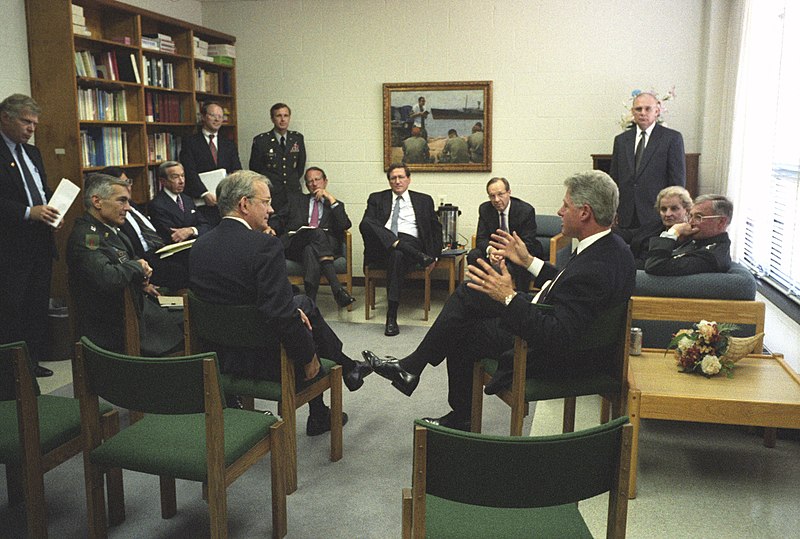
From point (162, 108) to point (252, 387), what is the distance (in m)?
4.32

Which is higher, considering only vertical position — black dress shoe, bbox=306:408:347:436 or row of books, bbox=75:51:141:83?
row of books, bbox=75:51:141:83

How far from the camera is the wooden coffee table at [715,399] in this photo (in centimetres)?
289

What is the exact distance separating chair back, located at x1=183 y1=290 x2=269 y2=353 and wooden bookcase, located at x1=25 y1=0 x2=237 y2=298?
10.00 ft

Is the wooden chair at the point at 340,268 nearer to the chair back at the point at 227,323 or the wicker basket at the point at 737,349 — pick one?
the chair back at the point at 227,323

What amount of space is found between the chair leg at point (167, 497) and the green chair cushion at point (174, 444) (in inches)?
11.6

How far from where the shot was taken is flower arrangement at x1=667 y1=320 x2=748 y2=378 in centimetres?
316

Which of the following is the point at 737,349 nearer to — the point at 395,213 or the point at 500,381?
the point at 500,381

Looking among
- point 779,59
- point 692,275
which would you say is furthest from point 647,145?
point 692,275

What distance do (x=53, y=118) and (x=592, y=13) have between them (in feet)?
15.2

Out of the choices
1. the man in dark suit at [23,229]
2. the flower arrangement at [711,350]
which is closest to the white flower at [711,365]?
the flower arrangement at [711,350]

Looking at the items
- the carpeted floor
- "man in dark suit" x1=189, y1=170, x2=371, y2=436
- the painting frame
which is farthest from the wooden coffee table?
the painting frame

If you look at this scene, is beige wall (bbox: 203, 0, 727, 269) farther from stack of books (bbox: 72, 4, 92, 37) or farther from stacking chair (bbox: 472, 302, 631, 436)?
stacking chair (bbox: 472, 302, 631, 436)

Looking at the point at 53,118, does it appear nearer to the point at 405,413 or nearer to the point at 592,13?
the point at 405,413

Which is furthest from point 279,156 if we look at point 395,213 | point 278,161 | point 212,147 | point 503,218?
point 503,218
